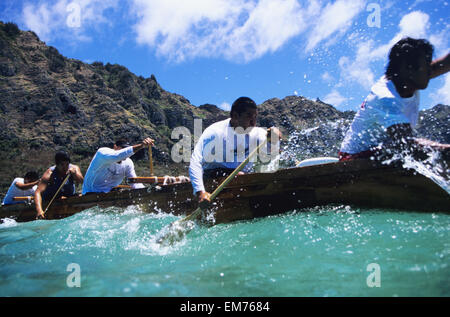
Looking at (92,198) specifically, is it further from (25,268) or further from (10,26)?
(10,26)

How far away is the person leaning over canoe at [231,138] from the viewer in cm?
400

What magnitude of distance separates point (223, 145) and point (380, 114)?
6.57 ft

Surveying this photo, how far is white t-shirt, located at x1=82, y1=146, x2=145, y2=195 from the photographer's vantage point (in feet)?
17.6

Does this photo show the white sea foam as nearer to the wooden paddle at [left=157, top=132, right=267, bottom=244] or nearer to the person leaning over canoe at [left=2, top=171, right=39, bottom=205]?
the person leaning over canoe at [left=2, top=171, right=39, bottom=205]

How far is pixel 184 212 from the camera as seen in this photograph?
4219 millimetres

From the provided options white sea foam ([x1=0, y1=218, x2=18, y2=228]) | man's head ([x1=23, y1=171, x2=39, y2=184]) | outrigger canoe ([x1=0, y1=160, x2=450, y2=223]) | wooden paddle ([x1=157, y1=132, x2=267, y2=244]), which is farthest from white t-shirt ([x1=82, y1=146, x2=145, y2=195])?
man's head ([x1=23, y1=171, x2=39, y2=184])

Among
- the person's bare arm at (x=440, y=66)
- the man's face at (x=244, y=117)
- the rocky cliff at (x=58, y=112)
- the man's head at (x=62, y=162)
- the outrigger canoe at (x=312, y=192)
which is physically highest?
the rocky cliff at (x=58, y=112)

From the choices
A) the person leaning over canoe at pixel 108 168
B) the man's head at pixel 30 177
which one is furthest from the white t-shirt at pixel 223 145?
the man's head at pixel 30 177

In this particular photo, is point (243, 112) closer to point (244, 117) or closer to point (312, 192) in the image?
point (244, 117)

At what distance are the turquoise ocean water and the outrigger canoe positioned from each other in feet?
0.38

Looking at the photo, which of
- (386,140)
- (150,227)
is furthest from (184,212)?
(386,140)

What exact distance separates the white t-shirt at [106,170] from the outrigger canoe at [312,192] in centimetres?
125

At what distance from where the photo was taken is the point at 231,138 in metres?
4.18

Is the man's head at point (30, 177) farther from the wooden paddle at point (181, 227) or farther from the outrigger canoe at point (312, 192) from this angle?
the wooden paddle at point (181, 227)
